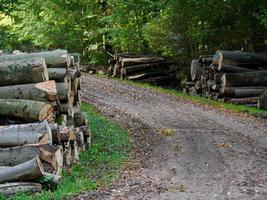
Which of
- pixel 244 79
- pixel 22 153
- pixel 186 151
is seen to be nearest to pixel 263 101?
pixel 244 79

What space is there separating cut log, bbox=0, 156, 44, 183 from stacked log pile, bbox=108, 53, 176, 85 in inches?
814

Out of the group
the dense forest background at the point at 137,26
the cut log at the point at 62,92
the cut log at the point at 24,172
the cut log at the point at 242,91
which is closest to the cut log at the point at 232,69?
the cut log at the point at 242,91

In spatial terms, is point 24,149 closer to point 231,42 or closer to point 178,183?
point 178,183

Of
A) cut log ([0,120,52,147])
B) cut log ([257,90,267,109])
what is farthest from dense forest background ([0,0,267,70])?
cut log ([0,120,52,147])

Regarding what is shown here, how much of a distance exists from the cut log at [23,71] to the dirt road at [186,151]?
288 centimetres

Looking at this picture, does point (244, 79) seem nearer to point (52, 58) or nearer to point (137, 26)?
point (137, 26)

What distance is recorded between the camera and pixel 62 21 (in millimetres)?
34125

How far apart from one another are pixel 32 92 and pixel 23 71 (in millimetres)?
613

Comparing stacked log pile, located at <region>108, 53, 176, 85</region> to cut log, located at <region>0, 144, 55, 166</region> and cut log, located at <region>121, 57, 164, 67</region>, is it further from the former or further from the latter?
cut log, located at <region>0, 144, 55, 166</region>

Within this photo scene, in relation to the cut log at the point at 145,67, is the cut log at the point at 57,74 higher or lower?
higher

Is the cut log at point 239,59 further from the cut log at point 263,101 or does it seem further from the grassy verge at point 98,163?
the grassy verge at point 98,163

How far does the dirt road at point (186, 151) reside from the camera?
971cm

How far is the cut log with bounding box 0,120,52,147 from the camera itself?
10.1 meters

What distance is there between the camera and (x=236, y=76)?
22484mm
